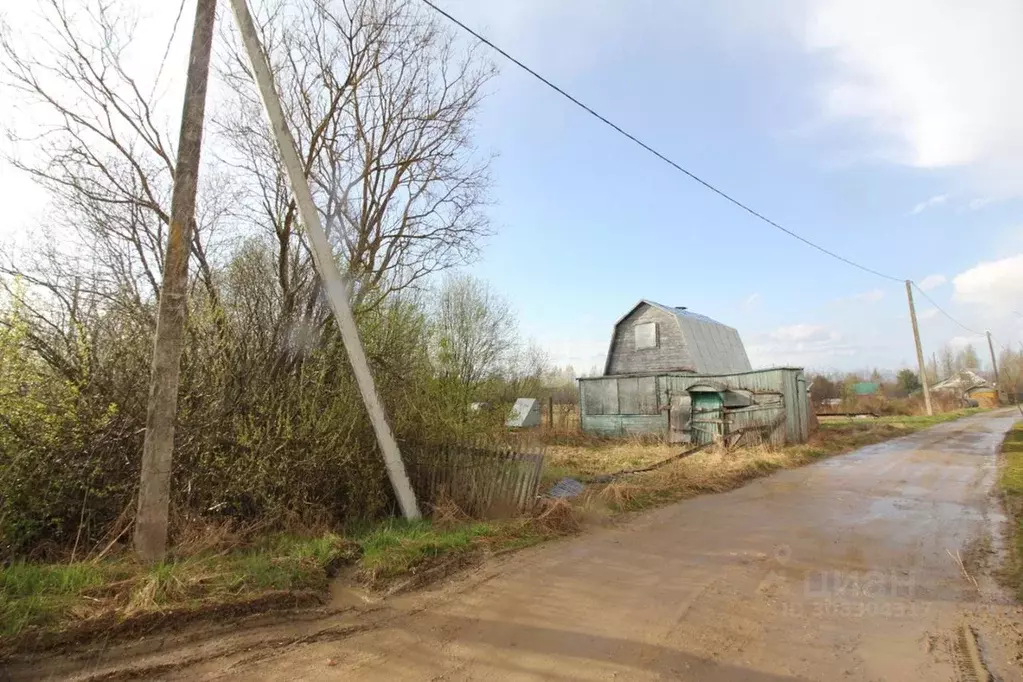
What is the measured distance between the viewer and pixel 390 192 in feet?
43.9

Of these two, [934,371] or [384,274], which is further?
[934,371]

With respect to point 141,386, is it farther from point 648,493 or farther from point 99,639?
point 648,493

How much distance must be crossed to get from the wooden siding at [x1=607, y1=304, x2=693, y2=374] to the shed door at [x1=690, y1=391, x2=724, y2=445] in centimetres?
653

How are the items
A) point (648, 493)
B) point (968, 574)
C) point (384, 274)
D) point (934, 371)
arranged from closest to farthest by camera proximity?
point (968, 574) < point (648, 493) < point (384, 274) < point (934, 371)

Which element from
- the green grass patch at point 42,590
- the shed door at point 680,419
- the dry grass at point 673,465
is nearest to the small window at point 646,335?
the shed door at point 680,419

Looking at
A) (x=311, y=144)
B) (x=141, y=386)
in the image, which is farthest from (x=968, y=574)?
(x=311, y=144)

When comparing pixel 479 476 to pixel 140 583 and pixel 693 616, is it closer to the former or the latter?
pixel 693 616

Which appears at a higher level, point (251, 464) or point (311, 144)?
point (311, 144)

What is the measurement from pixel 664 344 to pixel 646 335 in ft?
3.93

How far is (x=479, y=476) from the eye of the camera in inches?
338

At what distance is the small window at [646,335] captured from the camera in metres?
28.5

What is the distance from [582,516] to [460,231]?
826cm

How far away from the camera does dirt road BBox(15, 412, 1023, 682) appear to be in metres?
3.88

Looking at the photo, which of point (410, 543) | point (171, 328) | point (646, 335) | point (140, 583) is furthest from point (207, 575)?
point (646, 335)
